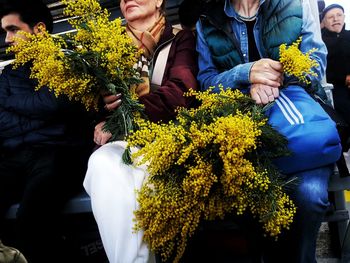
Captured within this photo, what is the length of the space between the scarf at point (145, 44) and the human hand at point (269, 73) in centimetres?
76

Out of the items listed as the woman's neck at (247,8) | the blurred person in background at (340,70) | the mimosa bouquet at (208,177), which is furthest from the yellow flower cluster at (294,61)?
the blurred person in background at (340,70)

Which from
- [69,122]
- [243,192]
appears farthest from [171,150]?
[69,122]

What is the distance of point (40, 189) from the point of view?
2.61m

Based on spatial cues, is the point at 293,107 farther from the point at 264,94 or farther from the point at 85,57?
the point at 85,57

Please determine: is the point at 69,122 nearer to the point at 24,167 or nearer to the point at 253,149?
the point at 24,167

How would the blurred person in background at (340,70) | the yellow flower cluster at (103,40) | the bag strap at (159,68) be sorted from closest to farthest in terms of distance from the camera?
the yellow flower cluster at (103,40) < the bag strap at (159,68) < the blurred person in background at (340,70)

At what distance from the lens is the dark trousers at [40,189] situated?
2570 millimetres

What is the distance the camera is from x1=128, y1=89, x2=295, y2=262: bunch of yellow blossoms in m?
1.71

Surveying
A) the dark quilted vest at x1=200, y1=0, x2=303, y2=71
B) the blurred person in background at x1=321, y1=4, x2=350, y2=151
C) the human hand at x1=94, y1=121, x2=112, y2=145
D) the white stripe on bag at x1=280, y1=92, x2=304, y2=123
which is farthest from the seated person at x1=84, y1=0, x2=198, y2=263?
the blurred person in background at x1=321, y1=4, x2=350, y2=151

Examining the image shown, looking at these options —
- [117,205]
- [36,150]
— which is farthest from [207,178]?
[36,150]

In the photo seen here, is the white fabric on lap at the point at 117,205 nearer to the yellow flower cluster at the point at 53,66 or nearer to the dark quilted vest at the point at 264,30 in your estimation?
the yellow flower cluster at the point at 53,66

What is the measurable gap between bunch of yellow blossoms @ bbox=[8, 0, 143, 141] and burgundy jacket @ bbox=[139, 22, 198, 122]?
13 cm

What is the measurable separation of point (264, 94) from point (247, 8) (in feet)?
2.36

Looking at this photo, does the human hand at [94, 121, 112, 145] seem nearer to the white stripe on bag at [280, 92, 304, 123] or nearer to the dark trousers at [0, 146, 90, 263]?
the dark trousers at [0, 146, 90, 263]
